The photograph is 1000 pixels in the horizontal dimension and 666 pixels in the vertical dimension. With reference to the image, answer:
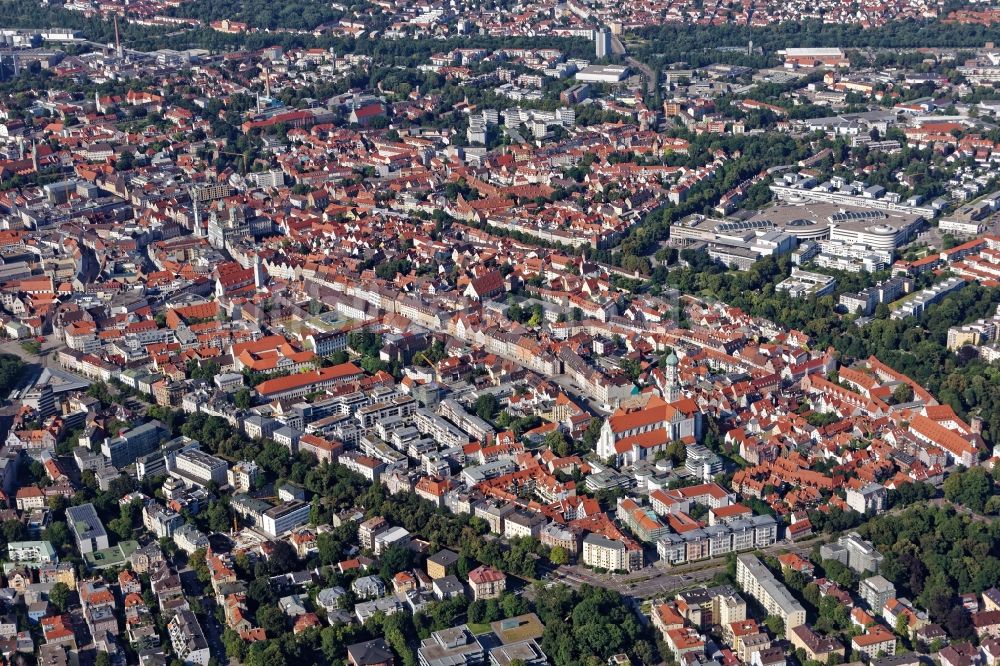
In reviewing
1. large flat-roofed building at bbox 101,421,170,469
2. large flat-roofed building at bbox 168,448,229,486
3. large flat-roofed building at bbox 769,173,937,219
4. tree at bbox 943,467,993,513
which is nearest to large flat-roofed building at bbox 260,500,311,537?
large flat-roofed building at bbox 168,448,229,486

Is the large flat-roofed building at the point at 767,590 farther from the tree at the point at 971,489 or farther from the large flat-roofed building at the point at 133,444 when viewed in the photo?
the large flat-roofed building at the point at 133,444

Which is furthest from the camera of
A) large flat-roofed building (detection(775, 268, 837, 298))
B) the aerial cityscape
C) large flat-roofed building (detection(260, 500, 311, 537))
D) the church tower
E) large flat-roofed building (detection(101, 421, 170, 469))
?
large flat-roofed building (detection(775, 268, 837, 298))

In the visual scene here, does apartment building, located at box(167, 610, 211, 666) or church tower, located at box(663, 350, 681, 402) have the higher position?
church tower, located at box(663, 350, 681, 402)

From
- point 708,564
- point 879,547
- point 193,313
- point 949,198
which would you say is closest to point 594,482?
point 708,564

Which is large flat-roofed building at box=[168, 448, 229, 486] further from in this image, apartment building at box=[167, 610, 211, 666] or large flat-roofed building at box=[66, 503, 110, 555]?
apartment building at box=[167, 610, 211, 666]

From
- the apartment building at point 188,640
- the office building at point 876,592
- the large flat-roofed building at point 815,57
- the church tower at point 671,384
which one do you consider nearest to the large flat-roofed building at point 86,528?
the apartment building at point 188,640

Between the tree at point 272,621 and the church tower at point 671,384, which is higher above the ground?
the church tower at point 671,384

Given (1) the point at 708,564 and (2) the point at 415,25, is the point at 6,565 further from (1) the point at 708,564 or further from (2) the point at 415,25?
(2) the point at 415,25
